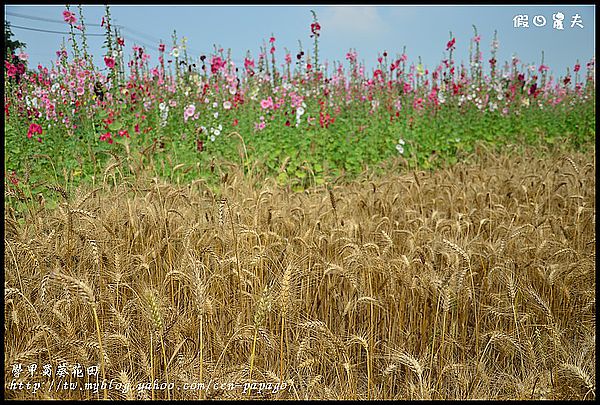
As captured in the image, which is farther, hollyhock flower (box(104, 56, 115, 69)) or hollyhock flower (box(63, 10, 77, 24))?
hollyhock flower (box(104, 56, 115, 69))

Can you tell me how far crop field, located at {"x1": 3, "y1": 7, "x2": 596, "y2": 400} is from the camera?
7.08 ft

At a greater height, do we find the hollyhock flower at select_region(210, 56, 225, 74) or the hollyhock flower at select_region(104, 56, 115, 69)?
the hollyhock flower at select_region(210, 56, 225, 74)

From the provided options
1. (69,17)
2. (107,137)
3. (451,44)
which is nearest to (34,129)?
(107,137)

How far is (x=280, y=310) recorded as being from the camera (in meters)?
1.95

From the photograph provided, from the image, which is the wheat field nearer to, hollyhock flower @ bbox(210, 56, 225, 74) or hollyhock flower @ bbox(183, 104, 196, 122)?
hollyhock flower @ bbox(183, 104, 196, 122)

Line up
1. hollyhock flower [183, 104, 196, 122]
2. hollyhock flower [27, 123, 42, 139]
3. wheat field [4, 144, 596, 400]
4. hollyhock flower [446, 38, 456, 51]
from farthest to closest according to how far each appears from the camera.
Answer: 1. hollyhock flower [446, 38, 456, 51]
2. hollyhock flower [183, 104, 196, 122]
3. hollyhock flower [27, 123, 42, 139]
4. wheat field [4, 144, 596, 400]

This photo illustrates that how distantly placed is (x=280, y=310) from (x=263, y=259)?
0.87 meters

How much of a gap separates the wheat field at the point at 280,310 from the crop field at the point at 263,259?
0.6 inches

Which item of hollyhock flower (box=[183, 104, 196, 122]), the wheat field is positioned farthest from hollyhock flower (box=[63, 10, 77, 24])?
the wheat field

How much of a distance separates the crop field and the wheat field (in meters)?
0.02

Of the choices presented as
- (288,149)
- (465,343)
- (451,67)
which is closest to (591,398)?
(465,343)

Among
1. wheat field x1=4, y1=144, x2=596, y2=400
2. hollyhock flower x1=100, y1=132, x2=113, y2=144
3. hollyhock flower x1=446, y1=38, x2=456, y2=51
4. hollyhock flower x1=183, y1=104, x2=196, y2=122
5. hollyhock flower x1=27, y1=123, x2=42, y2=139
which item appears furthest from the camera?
hollyhock flower x1=446, y1=38, x2=456, y2=51

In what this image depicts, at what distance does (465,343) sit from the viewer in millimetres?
2684

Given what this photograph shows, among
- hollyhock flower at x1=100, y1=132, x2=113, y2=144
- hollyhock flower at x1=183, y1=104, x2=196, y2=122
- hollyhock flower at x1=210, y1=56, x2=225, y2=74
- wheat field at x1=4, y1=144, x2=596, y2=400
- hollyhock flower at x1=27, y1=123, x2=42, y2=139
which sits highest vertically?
hollyhock flower at x1=210, y1=56, x2=225, y2=74
